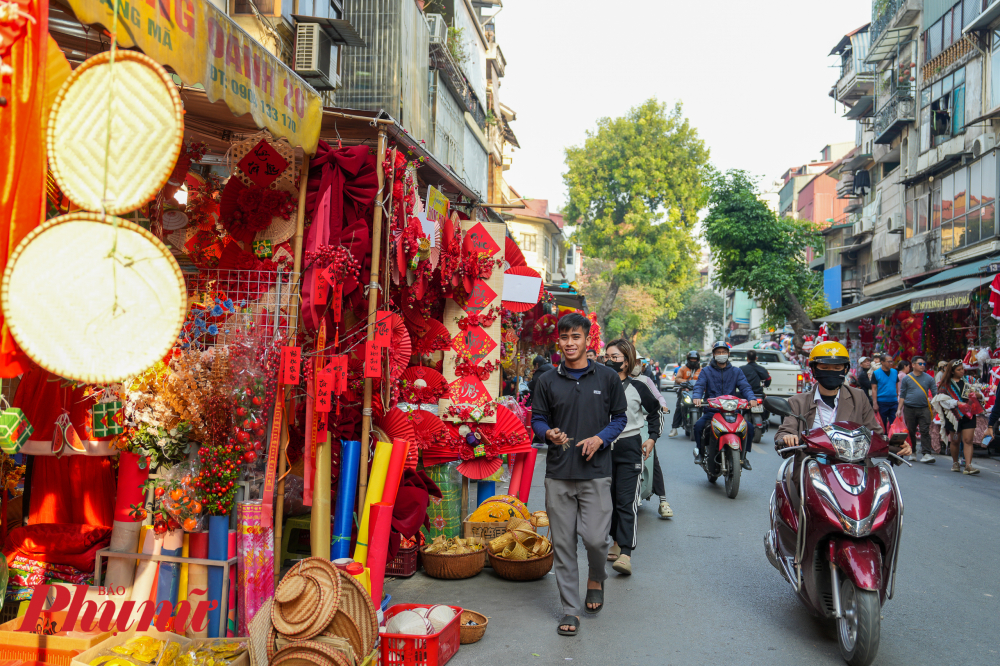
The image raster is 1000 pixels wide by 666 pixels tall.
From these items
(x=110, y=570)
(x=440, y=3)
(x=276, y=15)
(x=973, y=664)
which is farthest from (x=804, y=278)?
(x=110, y=570)

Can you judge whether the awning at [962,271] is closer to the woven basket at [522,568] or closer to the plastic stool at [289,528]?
the woven basket at [522,568]

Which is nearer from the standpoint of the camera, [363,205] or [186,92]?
[186,92]

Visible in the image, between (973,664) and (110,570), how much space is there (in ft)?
15.5

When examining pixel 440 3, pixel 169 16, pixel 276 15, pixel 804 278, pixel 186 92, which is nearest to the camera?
pixel 169 16

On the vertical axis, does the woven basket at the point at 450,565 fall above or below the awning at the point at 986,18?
below

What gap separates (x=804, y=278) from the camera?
27.5 meters

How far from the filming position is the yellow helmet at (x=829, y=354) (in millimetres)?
4777

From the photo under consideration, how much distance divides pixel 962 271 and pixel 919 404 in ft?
21.2

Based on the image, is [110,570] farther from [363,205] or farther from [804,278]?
[804,278]

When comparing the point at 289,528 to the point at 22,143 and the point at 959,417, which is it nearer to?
the point at 22,143

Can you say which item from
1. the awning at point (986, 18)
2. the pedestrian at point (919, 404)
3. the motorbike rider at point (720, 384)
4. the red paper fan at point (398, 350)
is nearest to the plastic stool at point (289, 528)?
the red paper fan at point (398, 350)

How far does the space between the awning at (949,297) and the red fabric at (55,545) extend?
15.1 metres

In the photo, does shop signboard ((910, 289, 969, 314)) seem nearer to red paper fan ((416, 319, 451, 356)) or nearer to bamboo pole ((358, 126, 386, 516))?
red paper fan ((416, 319, 451, 356))

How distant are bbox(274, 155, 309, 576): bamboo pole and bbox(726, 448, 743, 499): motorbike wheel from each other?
19.9 feet
